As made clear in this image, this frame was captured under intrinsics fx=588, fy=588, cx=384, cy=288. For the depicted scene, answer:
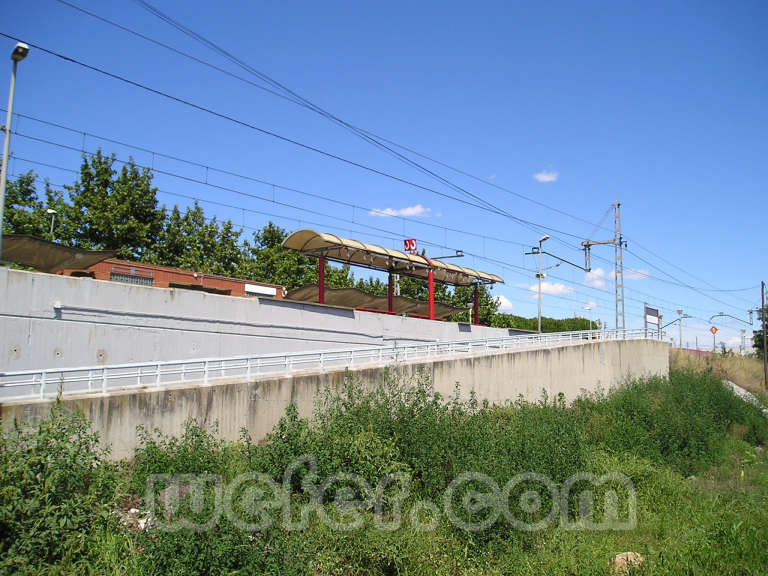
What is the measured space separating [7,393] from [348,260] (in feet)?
55.7

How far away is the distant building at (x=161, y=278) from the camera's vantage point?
23.7 m

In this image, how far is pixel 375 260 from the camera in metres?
30.1

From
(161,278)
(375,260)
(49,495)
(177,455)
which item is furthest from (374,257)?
(49,495)

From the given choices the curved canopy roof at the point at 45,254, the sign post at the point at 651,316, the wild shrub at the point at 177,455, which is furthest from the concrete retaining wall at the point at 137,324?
the sign post at the point at 651,316

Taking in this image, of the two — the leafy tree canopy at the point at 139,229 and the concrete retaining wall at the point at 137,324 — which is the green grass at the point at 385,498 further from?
the leafy tree canopy at the point at 139,229

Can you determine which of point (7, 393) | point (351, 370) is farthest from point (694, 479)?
point (7, 393)

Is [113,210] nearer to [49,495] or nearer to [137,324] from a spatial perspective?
[137,324]

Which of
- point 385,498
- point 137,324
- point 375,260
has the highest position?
point 375,260

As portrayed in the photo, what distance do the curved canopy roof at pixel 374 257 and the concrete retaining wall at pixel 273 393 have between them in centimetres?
857

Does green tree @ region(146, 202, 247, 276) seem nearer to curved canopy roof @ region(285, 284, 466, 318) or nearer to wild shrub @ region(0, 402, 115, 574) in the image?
curved canopy roof @ region(285, 284, 466, 318)

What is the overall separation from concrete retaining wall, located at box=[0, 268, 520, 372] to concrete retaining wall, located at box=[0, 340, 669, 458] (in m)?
4.86

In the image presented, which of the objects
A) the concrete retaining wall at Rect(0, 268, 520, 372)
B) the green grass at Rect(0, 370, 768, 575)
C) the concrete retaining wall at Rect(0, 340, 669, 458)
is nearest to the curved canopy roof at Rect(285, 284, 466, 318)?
the concrete retaining wall at Rect(0, 268, 520, 372)

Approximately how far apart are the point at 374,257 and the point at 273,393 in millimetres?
14492

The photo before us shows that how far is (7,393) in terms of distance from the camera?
14.1 meters
